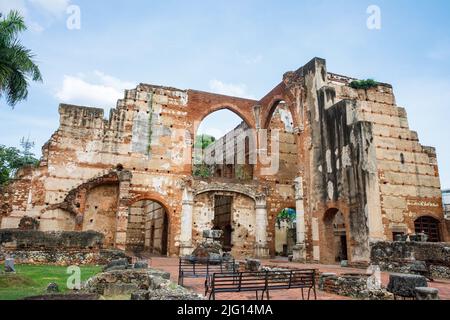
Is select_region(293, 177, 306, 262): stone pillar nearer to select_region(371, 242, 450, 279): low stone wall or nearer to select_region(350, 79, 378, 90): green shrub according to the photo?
select_region(371, 242, 450, 279): low stone wall

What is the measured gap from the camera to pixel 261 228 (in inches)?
902

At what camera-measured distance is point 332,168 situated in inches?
728

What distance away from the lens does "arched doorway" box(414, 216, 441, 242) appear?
21.3 m

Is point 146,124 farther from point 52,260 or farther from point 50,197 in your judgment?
point 52,260

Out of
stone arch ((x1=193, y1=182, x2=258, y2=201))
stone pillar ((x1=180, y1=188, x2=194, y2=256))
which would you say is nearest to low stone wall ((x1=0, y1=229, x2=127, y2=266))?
stone pillar ((x1=180, y1=188, x2=194, y2=256))

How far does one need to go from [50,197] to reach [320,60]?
17720 mm

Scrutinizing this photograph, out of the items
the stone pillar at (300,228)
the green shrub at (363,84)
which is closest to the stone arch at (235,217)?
the stone pillar at (300,228)

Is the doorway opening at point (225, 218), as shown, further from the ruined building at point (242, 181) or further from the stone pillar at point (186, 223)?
the stone pillar at point (186, 223)

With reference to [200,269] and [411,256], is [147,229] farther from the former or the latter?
[411,256]

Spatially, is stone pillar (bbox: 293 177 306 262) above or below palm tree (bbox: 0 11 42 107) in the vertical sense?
below

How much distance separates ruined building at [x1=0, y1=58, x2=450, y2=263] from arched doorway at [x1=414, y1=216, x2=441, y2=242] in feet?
0.20

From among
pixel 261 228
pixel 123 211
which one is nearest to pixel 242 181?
pixel 261 228
